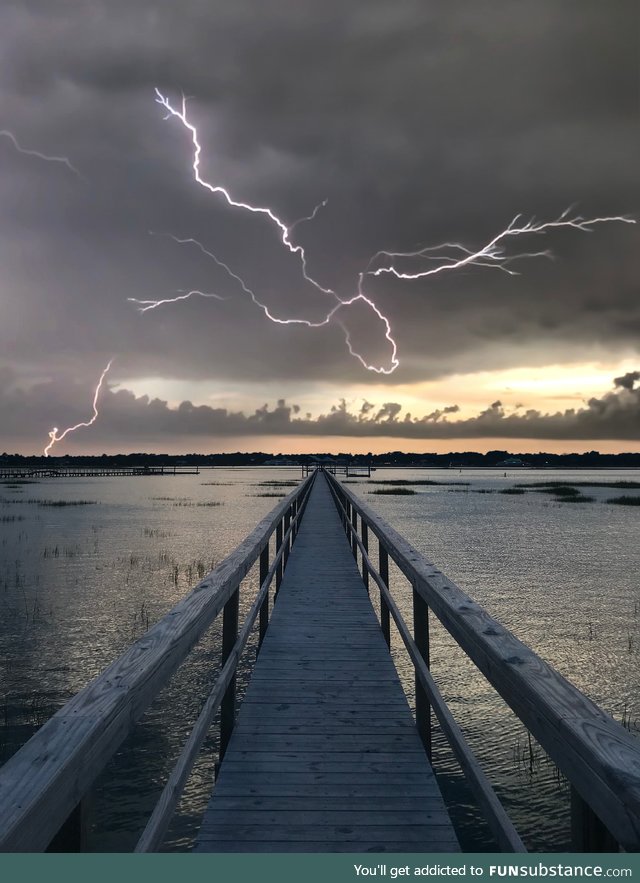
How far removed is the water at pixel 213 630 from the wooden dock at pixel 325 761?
55.9 inches

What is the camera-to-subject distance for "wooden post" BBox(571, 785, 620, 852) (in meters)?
1.47

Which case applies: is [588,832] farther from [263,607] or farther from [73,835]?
[263,607]

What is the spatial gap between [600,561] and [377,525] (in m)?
16.2

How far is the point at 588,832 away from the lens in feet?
4.90

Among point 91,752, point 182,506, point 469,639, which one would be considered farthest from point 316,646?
point 182,506

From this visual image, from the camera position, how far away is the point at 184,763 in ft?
7.81

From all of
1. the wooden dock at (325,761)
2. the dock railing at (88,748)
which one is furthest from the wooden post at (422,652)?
the dock railing at (88,748)

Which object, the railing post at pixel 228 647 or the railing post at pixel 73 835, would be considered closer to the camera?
the railing post at pixel 73 835

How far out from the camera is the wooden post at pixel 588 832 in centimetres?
147

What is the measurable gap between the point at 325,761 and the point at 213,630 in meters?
8.44

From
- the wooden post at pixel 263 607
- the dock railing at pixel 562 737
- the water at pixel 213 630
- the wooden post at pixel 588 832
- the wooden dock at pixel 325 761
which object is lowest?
the water at pixel 213 630

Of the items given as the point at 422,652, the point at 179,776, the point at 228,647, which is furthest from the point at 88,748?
the point at 422,652

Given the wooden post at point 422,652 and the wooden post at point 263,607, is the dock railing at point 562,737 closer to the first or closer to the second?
the wooden post at point 422,652

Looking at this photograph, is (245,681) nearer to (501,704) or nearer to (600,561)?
(501,704)
